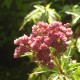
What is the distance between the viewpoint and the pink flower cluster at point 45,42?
86.2 inches

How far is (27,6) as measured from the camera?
4473mm

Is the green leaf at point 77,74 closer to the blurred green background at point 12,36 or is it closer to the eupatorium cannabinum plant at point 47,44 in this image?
the eupatorium cannabinum plant at point 47,44

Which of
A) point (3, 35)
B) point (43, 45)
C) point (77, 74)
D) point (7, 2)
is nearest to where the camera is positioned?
point (43, 45)

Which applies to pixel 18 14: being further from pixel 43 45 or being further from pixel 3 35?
pixel 43 45

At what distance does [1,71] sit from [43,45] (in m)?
3.38

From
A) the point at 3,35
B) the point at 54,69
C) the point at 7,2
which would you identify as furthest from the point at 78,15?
the point at 3,35

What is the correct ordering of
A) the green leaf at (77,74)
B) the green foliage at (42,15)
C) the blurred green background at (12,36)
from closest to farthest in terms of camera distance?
the green leaf at (77,74) → the green foliage at (42,15) → the blurred green background at (12,36)

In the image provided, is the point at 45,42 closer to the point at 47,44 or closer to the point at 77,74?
the point at 47,44

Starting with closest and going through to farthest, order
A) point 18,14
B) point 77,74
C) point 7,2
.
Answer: point 77,74 < point 7,2 < point 18,14

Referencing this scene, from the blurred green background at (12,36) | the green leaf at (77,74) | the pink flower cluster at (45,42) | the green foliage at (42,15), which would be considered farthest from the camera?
the blurred green background at (12,36)

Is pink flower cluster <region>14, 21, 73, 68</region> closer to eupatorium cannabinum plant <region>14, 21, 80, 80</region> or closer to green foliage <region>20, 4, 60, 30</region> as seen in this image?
eupatorium cannabinum plant <region>14, 21, 80, 80</region>

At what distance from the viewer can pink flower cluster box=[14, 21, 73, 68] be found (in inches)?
86.2

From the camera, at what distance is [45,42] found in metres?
2.21

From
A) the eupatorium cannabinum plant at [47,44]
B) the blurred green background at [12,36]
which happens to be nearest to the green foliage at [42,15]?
the eupatorium cannabinum plant at [47,44]
